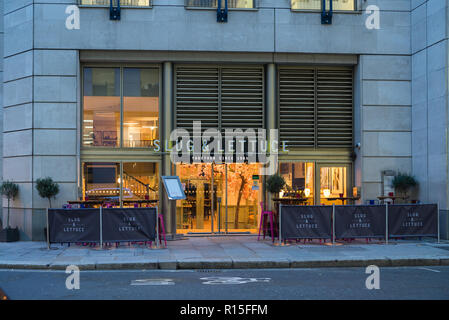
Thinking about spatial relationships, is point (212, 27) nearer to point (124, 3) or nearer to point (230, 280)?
point (124, 3)

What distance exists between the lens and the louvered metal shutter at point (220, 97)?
636 inches

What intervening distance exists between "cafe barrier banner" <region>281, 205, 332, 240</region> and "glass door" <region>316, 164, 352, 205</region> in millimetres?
2970

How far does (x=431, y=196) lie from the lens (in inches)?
600

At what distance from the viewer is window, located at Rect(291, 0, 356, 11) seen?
16219mm

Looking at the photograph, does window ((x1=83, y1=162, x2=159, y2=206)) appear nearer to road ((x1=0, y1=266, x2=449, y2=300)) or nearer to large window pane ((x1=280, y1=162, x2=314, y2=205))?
large window pane ((x1=280, y1=162, x2=314, y2=205))

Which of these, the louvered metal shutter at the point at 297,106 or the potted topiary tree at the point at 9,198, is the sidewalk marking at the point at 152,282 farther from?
the louvered metal shutter at the point at 297,106

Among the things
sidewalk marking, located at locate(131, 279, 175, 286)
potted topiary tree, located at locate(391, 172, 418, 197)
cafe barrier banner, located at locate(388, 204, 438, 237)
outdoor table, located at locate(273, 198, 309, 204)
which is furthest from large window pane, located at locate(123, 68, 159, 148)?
potted topiary tree, located at locate(391, 172, 418, 197)

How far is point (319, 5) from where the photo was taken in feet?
53.5

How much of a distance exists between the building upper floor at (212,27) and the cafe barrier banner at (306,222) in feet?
18.1

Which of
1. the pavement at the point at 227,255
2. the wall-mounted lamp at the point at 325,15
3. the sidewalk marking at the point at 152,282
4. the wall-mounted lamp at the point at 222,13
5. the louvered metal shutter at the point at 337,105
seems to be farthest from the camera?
the louvered metal shutter at the point at 337,105

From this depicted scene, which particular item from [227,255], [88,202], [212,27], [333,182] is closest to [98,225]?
[88,202]

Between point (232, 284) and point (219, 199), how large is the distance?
24.5ft

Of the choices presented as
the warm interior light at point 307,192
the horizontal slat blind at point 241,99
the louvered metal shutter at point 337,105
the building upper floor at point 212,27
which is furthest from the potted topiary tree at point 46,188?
the louvered metal shutter at point 337,105

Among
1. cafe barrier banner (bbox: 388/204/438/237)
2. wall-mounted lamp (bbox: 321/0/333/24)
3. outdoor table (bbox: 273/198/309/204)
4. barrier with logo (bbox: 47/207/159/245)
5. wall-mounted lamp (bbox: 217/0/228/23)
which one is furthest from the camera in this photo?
wall-mounted lamp (bbox: 321/0/333/24)
